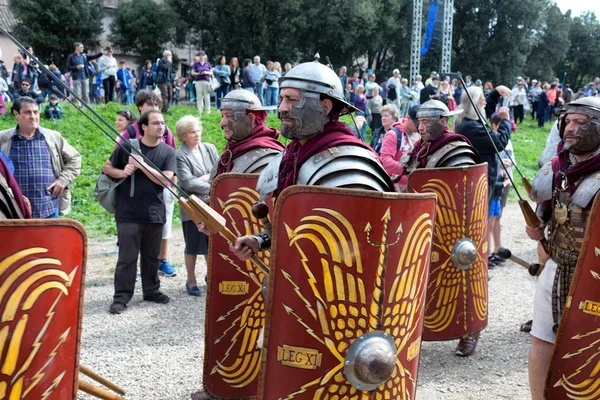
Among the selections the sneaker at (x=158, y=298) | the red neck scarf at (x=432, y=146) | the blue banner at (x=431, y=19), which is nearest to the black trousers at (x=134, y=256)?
the sneaker at (x=158, y=298)

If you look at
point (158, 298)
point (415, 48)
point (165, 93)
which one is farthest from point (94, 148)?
point (415, 48)

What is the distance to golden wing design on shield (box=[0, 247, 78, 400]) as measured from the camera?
6.73ft

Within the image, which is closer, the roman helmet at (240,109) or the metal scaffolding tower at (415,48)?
the roman helmet at (240,109)

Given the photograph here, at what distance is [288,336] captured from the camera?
2.52 m

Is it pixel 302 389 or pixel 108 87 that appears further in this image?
pixel 108 87

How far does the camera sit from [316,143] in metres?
2.88

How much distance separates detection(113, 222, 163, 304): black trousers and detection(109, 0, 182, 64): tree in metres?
26.4

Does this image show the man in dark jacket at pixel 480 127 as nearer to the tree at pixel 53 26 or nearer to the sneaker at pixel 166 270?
the sneaker at pixel 166 270

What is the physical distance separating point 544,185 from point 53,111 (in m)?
12.4

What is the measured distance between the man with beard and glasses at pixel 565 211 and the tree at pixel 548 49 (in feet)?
139

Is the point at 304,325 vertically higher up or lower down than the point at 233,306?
higher up

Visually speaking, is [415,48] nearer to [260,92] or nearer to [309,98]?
[260,92]

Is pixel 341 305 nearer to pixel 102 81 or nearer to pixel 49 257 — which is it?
pixel 49 257

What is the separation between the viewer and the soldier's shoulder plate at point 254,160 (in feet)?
12.9
